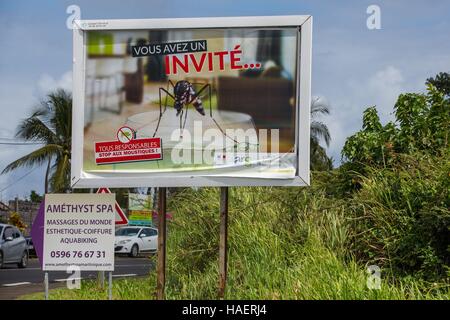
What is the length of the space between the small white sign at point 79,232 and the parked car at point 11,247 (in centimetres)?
1263

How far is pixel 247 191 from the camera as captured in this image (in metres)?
12.9

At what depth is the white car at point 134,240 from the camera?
93.0 feet

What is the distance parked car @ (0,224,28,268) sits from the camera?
2238 centimetres

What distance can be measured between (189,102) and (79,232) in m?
2.37

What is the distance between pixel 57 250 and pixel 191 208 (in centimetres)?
335

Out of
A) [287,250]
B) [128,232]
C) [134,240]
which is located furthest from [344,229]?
[128,232]

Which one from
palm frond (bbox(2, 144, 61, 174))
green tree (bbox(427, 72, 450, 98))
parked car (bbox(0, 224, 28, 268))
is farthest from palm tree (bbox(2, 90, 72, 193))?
green tree (bbox(427, 72, 450, 98))

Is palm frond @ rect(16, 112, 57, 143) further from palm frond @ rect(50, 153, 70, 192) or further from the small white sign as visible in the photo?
the small white sign

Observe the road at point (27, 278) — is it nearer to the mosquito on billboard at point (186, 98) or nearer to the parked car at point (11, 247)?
the parked car at point (11, 247)

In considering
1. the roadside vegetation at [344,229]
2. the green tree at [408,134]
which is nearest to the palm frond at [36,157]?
the roadside vegetation at [344,229]

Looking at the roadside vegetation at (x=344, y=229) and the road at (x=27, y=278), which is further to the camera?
the road at (x=27, y=278)

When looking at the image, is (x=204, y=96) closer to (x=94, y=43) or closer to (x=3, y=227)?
(x=94, y=43)

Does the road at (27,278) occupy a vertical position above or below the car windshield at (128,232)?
below

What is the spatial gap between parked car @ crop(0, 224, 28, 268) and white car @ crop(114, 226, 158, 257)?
4651 mm
